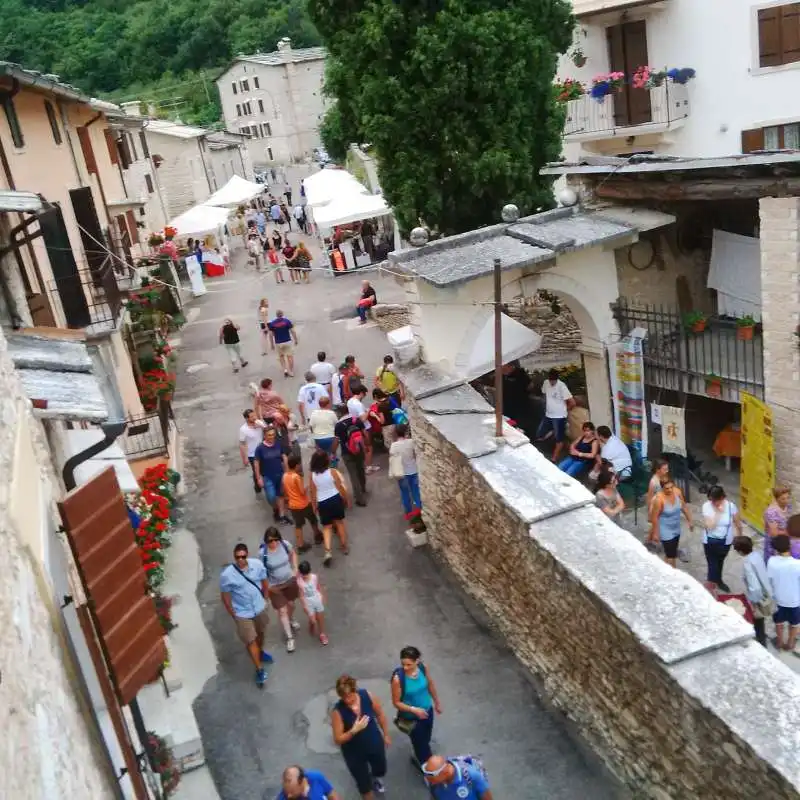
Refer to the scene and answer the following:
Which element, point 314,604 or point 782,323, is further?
point 782,323

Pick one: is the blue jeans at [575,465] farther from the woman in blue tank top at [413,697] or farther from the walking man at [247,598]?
the woman in blue tank top at [413,697]

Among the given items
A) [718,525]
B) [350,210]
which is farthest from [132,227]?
[718,525]

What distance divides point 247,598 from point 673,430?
659cm

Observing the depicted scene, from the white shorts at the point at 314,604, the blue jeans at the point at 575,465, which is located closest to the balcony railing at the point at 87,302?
the white shorts at the point at 314,604

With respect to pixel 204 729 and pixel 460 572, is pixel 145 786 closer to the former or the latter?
pixel 204 729

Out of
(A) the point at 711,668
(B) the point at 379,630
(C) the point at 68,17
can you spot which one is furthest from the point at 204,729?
(C) the point at 68,17

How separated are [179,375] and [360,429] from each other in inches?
362

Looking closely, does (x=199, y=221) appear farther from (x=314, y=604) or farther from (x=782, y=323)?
(x=314, y=604)

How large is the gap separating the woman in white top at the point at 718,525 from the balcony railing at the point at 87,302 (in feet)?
31.0

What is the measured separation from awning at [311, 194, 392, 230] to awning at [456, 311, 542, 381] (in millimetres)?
11917

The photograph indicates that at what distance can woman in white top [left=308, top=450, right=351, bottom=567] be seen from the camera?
10.9m

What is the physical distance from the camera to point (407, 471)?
38.1 ft

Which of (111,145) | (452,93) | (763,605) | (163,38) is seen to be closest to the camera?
(763,605)

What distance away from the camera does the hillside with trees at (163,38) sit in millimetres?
69938
